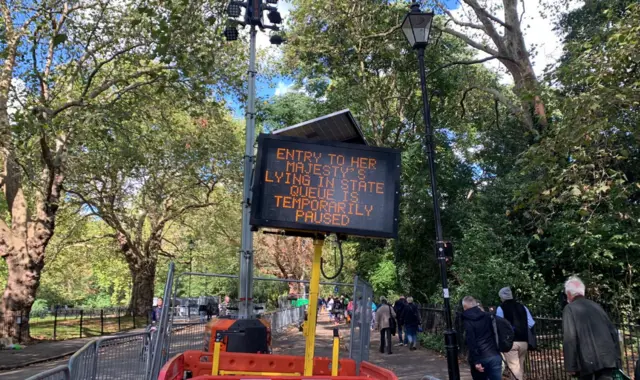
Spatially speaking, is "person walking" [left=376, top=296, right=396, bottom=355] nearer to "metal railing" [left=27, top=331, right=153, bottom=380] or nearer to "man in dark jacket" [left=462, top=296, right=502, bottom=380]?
"metal railing" [left=27, top=331, right=153, bottom=380]

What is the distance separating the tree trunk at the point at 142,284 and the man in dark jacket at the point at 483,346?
2976 cm

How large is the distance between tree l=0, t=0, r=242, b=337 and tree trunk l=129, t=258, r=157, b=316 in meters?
13.6

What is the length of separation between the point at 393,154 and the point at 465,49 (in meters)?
22.5

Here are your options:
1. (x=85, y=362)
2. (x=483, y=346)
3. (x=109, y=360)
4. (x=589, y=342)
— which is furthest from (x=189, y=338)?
(x=589, y=342)

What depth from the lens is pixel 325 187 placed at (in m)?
5.14

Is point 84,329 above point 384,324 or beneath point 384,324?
beneath

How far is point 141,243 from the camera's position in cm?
3416

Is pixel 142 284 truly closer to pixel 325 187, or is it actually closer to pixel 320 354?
pixel 320 354

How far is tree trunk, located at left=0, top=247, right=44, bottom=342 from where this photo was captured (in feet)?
60.8

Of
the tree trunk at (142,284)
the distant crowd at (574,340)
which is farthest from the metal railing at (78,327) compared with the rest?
the distant crowd at (574,340)

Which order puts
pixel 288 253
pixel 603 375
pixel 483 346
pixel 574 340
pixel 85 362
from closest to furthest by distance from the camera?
pixel 603 375 → pixel 574 340 → pixel 85 362 → pixel 483 346 → pixel 288 253

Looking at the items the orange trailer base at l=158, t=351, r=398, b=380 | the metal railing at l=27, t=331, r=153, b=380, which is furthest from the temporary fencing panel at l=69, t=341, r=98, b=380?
the orange trailer base at l=158, t=351, r=398, b=380

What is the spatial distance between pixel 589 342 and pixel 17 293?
19280mm

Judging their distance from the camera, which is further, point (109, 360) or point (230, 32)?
point (230, 32)
